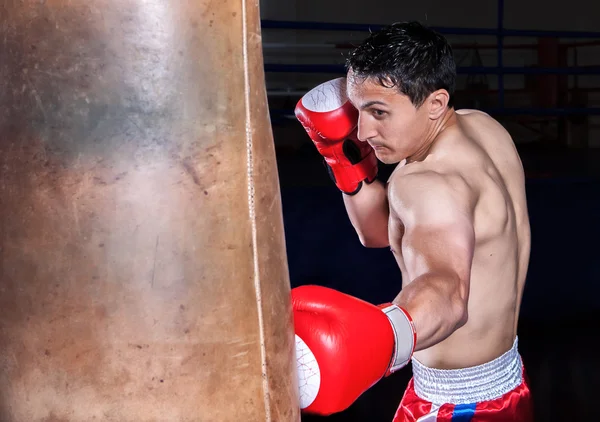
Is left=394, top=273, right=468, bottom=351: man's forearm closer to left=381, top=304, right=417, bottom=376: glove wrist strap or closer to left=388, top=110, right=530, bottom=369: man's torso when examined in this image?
left=381, top=304, right=417, bottom=376: glove wrist strap

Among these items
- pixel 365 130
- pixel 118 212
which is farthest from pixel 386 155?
pixel 118 212

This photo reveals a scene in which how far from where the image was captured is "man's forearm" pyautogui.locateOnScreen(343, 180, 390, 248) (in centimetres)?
178

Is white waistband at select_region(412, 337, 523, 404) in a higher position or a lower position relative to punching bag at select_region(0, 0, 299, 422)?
lower

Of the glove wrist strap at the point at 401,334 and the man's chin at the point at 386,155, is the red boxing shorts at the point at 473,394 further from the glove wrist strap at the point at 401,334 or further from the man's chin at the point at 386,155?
the glove wrist strap at the point at 401,334

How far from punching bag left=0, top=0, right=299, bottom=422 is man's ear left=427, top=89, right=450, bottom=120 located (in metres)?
0.67

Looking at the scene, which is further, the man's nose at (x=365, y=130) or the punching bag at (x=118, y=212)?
the man's nose at (x=365, y=130)

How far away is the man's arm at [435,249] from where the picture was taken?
3.14ft

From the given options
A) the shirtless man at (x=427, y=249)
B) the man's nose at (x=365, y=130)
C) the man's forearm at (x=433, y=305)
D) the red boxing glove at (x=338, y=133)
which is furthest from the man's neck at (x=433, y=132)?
the man's forearm at (x=433, y=305)

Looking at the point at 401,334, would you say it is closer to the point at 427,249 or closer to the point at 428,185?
the point at 427,249

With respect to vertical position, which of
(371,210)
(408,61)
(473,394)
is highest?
(408,61)

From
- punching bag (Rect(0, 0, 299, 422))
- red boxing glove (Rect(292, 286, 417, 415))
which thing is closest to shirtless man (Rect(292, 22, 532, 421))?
red boxing glove (Rect(292, 286, 417, 415))

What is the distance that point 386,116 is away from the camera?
1.31 meters

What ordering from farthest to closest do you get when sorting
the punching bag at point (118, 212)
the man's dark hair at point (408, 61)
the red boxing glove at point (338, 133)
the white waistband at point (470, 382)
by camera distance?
the red boxing glove at point (338, 133), the white waistband at point (470, 382), the man's dark hair at point (408, 61), the punching bag at point (118, 212)

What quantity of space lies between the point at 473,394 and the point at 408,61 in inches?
25.2
